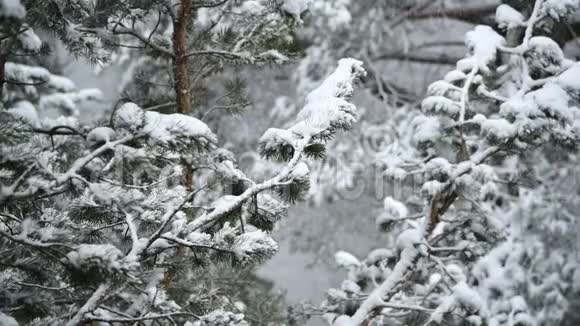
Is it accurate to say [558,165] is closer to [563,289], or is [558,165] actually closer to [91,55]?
[563,289]

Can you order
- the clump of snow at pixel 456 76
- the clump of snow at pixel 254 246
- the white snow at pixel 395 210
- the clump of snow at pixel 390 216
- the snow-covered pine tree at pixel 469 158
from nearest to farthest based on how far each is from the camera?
1. the clump of snow at pixel 254 246
2. the snow-covered pine tree at pixel 469 158
3. the clump of snow at pixel 456 76
4. the clump of snow at pixel 390 216
5. the white snow at pixel 395 210

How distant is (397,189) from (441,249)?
191 inches

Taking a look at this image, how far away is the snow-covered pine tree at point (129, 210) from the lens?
→ 1686 mm

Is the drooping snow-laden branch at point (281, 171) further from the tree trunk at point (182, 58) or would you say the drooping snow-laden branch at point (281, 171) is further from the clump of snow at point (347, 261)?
the clump of snow at point (347, 261)

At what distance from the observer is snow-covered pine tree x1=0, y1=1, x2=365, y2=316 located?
169cm

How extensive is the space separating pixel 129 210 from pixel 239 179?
2.48 feet

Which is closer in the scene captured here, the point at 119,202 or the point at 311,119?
the point at 119,202

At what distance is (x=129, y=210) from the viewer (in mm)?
1807

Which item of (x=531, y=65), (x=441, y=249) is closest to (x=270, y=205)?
(x=441, y=249)

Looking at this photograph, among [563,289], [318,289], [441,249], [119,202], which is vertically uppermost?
[119,202]

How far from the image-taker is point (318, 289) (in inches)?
428

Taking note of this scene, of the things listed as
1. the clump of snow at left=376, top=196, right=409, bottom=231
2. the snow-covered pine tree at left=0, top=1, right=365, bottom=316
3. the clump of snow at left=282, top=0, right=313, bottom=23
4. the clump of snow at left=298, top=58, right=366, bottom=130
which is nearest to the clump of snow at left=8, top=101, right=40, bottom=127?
the snow-covered pine tree at left=0, top=1, right=365, bottom=316

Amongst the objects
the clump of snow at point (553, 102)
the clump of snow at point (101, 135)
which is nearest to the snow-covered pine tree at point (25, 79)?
the clump of snow at point (101, 135)

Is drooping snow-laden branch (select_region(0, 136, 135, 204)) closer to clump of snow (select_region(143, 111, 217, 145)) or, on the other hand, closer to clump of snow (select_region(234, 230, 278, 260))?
clump of snow (select_region(143, 111, 217, 145))
